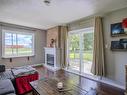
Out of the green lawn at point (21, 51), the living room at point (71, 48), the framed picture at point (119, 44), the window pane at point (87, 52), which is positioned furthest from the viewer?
the green lawn at point (21, 51)

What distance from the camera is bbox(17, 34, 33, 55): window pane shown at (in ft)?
19.3

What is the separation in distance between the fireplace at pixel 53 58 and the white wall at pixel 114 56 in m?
2.71

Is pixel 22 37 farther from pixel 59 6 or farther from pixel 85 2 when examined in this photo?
pixel 85 2

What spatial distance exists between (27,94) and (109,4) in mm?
3413

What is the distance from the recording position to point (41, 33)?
6.83 meters

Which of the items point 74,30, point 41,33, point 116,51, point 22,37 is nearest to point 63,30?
point 74,30

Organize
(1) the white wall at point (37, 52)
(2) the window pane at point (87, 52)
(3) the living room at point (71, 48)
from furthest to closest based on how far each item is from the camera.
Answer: (1) the white wall at point (37, 52)
(2) the window pane at point (87, 52)
(3) the living room at point (71, 48)

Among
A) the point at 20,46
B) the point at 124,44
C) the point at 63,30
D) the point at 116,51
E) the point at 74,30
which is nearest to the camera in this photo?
the point at 124,44

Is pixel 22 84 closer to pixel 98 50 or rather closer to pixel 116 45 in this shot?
pixel 98 50

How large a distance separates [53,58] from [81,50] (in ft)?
6.24

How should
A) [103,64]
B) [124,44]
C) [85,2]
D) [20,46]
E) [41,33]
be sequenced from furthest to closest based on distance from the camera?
[41,33] → [20,46] → [103,64] → [124,44] → [85,2]

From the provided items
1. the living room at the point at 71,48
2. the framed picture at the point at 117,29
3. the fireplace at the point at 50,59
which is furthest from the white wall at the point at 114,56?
the fireplace at the point at 50,59

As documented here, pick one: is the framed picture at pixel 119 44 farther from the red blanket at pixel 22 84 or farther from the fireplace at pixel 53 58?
the fireplace at pixel 53 58

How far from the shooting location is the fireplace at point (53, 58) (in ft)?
18.2
